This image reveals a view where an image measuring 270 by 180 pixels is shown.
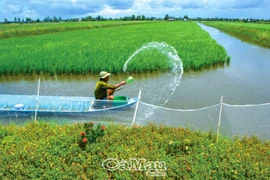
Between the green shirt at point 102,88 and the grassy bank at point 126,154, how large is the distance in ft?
7.22

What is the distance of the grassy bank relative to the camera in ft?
11.7

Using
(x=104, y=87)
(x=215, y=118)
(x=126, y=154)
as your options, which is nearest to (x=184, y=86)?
(x=104, y=87)

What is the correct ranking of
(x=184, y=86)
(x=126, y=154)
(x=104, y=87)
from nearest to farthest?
(x=126, y=154), (x=104, y=87), (x=184, y=86)

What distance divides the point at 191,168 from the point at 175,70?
361 inches

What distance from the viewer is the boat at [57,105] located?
625cm

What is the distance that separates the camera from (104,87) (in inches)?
269

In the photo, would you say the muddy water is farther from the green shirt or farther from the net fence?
the net fence

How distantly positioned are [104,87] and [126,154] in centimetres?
315

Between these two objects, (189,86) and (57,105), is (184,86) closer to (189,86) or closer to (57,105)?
(189,86)

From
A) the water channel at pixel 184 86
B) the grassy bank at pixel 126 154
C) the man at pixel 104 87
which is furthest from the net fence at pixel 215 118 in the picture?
the water channel at pixel 184 86

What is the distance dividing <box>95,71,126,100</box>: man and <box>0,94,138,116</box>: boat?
0.23 metres

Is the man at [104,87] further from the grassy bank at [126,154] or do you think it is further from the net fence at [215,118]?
the grassy bank at [126,154]

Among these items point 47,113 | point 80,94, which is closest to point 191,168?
point 47,113

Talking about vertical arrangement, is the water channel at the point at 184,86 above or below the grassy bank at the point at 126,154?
below
